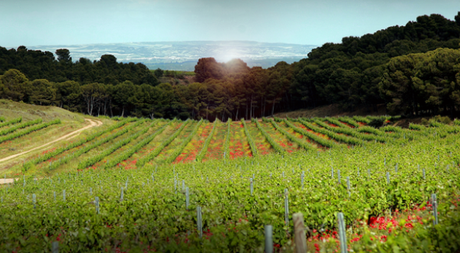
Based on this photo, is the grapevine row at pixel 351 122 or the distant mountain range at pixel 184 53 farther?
the distant mountain range at pixel 184 53

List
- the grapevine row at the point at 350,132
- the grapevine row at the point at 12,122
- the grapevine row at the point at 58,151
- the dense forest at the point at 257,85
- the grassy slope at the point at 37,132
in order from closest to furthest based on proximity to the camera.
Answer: the grapevine row at the point at 58,151
the grapevine row at the point at 350,132
the grassy slope at the point at 37,132
the grapevine row at the point at 12,122
the dense forest at the point at 257,85

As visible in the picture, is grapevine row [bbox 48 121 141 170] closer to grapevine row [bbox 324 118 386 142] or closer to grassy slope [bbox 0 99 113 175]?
grassy slope [bbox 0 99 113 175]

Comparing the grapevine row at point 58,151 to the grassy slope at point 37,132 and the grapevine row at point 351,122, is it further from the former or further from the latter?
the grapevine row at point 351,122

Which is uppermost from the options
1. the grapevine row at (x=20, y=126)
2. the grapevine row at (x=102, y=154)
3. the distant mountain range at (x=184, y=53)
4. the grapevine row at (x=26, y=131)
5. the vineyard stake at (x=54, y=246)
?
the distant mountain range at (x=184, y=53)

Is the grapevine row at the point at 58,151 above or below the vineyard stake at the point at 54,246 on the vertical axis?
below

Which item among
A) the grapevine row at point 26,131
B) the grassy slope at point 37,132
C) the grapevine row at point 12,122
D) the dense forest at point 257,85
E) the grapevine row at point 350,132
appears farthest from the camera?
the dense forest at point 257,85

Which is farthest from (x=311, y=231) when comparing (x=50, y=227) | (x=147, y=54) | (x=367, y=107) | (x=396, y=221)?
(x=147, y=54)

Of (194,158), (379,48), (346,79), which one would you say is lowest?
(194,158)

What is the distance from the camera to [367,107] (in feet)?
212

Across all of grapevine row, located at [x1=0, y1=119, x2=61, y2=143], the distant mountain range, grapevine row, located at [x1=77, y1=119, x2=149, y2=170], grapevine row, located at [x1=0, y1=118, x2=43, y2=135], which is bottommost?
grapevine row, located at [x1=77, y1=119, x2=149, y2=170]

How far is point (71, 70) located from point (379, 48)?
100893mm

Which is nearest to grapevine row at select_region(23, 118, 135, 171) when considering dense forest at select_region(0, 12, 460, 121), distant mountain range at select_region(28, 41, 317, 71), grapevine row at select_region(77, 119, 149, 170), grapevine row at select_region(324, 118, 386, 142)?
grapevine row at select_region(77, 119, 149, 170)

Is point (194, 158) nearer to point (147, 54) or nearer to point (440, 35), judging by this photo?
point (440, 35)

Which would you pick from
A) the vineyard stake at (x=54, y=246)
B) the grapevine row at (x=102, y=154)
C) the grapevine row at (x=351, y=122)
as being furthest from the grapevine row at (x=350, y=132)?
the vineyard stake at (x=54, y=246)
